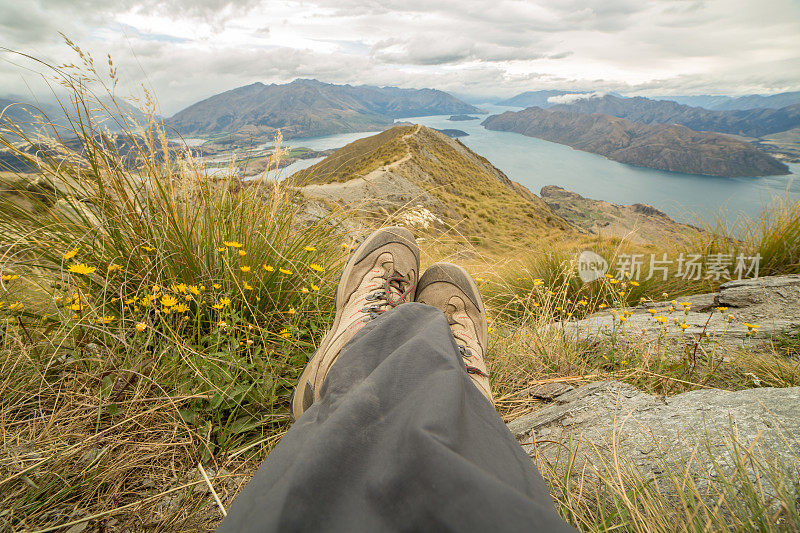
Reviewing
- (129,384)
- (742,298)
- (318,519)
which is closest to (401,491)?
(318,519)

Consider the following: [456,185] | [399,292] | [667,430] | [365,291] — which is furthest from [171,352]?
[456,185]

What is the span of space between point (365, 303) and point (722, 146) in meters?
161

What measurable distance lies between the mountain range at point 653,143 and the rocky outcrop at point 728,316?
4806 inches

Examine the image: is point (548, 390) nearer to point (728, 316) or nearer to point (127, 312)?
point (728, 316)

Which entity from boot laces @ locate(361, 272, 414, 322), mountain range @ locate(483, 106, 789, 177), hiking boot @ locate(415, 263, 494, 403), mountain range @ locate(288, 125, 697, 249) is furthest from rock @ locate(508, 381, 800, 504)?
mountain range @ locate(483, 106, 789, 177)

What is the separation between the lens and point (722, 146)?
110 meters

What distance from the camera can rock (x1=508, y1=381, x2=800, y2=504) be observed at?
83 cm

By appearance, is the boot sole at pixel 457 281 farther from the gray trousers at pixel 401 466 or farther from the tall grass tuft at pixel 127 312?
the gray trousers at pixel 401 466

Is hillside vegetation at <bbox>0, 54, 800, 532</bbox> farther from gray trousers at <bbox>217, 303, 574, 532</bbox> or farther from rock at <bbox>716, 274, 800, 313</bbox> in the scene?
rock at <bbox>716, 274, 800, 313</bbox>

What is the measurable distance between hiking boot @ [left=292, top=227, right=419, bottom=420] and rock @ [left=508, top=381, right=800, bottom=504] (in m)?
0.75

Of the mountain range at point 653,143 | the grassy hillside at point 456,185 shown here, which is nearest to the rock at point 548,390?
the grassy hillside at point 456,185

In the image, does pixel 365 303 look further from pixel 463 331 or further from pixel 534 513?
pixel 534 513
